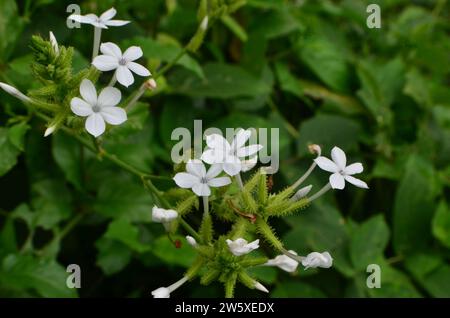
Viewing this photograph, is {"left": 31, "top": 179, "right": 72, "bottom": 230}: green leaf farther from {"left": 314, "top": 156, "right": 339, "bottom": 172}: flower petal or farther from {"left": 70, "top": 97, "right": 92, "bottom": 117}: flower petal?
{"left": 314, "top": 156, "right": 339, "bottom": 172}: flower petal

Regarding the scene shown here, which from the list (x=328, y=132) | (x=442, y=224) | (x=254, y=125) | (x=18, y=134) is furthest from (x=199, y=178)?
(x=442, y=224)

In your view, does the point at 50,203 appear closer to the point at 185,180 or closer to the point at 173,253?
the point at 173,253

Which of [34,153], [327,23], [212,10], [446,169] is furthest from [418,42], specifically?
[34,153]

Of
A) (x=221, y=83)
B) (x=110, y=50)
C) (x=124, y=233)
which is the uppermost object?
(x=221, y=83)

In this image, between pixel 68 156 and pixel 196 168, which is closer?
pixel 196 168
